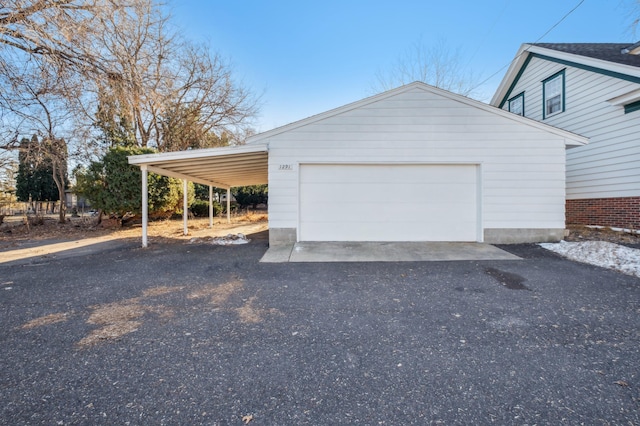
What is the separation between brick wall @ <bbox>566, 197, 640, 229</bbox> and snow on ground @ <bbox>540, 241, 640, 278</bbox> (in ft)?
7.43

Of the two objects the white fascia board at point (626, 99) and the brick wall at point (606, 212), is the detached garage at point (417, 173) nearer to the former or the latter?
the white fascia board at point (626, 99)

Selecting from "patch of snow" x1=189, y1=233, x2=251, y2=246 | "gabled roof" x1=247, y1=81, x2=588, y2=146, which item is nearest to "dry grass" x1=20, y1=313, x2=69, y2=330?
"patch of snow" x1=189, y1=233, x2=251, y2=246

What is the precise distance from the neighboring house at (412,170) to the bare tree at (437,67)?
11759 millimetres

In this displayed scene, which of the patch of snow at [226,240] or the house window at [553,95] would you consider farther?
the house window at [553,95]

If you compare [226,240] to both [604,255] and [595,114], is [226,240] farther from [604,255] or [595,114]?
[595,114]

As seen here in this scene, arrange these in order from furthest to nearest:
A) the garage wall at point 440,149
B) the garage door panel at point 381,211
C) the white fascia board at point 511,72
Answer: the white fascia board at point 511,72 < the garage door panel at point 381,211 < the garage wall at point 440,149

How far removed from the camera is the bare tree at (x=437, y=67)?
17452 millimetres

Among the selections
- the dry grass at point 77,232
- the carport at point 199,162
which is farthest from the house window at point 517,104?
the dry grass at point 77,232

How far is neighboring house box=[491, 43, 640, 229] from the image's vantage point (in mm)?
7516

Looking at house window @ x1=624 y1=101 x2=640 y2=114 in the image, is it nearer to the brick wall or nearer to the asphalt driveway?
the brick wall

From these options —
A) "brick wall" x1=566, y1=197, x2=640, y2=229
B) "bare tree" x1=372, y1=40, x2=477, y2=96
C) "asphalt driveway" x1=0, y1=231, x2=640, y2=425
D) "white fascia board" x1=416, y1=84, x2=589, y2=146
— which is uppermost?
"bare tree" x1=372, y1=40, x2=477, y2=96

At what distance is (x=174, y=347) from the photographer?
2666 millimetres

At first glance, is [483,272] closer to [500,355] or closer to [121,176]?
[500,355]

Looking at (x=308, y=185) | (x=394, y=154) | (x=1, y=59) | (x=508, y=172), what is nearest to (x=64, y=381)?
(x=308, y=185)
